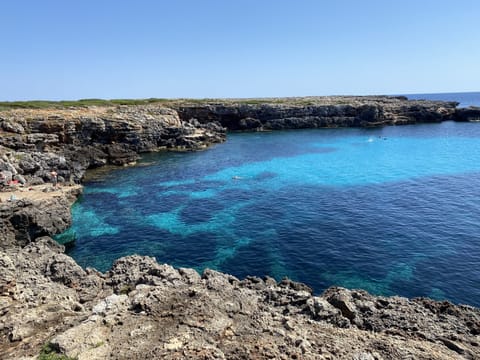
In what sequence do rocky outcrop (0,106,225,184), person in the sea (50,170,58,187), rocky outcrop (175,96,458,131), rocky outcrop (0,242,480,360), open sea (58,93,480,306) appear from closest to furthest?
rocky outcrop (0,242,480,360)
open sea (58,93,480,306)
person in the sea (50,170,58,187)
rocky outcrop (0,106,225,184)
rocky outcrop (175,96,458,131)

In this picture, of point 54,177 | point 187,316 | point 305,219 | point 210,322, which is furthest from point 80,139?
point 210,322

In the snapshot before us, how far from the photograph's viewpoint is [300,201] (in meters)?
42.6

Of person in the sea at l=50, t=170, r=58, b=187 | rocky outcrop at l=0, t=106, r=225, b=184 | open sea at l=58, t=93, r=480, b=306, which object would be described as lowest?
open sea at l=58, t=93, r=480, b=306

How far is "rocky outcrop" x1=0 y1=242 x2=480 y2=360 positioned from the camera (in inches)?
468

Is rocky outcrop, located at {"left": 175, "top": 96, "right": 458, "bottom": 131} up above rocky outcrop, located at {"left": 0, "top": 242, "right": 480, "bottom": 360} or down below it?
above

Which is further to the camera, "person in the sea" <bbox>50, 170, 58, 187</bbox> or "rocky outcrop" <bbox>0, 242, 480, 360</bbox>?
"person in the sea" <bbox>50, 170, 58, 187</bbox>

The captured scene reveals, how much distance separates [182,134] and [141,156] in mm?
14837

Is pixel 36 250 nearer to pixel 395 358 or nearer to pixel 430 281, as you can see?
pixel 395 358

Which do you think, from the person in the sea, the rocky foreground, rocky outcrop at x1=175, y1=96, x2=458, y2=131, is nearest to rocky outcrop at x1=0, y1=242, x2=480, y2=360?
the rocky foreground

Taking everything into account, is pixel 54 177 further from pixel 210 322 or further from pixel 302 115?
pixel 302 115

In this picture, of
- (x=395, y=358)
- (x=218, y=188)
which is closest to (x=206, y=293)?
(x=395, y=358)

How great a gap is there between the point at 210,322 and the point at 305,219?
24.6m

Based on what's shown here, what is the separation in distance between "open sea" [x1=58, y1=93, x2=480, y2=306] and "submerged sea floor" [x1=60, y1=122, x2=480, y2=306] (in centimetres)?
13

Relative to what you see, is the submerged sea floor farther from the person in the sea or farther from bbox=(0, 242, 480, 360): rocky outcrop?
bbox=(0, 242, 480, 360): rocky outcrop
